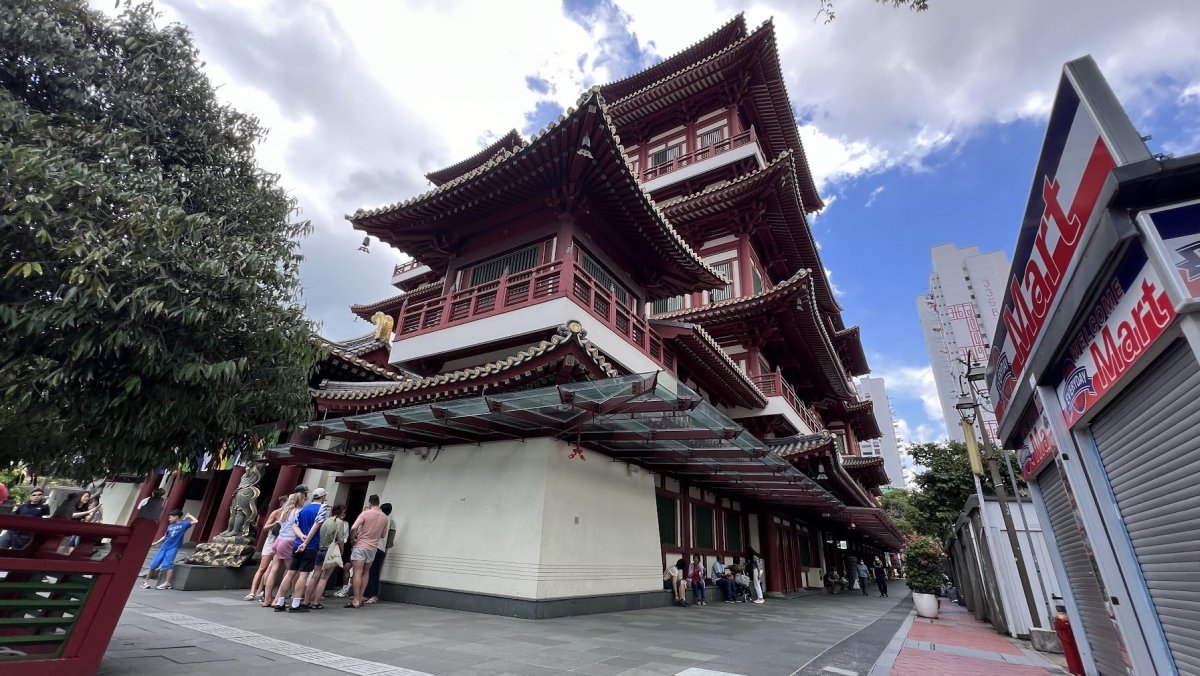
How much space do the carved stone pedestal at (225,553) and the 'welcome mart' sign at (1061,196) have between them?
12.1 m

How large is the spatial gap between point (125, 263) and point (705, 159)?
18839 millimetres

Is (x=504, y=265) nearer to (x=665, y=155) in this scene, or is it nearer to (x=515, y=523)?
(x=515, y=523)

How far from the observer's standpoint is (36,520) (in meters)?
3.22

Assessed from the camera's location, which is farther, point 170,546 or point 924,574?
point 924,574

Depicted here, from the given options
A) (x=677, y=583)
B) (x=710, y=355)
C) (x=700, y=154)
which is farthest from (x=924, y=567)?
(x=700, y=154)

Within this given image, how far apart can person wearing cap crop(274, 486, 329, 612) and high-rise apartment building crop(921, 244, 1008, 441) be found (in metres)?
57.1

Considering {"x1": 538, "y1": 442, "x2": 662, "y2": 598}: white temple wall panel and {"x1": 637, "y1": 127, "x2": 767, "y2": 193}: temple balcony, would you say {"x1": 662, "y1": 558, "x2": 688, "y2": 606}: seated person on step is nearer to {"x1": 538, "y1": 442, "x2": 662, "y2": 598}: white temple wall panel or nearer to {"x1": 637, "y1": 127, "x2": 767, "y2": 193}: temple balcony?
{"x1": 538, "y1": 442, "x2": 662, "y2": 598}: white temple wall panel

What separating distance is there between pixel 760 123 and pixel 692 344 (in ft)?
44.3

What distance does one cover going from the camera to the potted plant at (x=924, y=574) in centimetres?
1258

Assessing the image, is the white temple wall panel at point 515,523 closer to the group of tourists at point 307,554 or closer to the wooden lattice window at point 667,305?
the group of tourists at point 307,554

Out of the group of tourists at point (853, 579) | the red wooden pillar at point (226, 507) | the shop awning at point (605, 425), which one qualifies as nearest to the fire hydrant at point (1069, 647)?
the shop awning at point (605, 425)

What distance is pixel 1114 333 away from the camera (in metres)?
2.90

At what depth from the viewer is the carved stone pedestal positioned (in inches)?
354

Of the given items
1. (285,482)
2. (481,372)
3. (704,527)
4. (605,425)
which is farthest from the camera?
(704,527)
